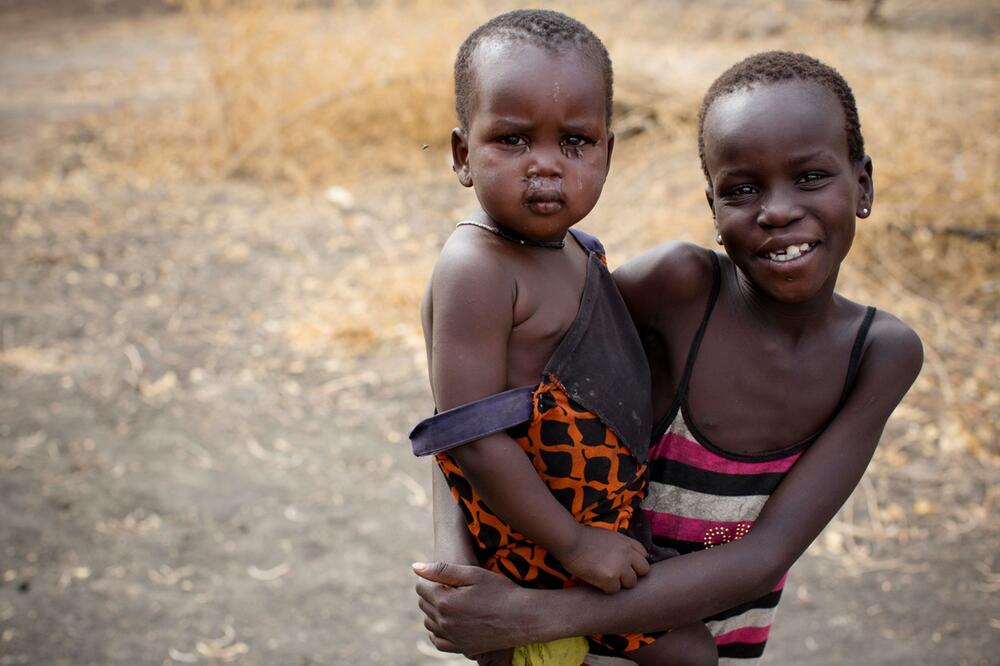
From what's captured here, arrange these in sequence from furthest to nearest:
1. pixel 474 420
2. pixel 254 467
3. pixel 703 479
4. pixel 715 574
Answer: pixel 254 467 < pixel 703 479 < pixel 715 574 < pixel 474 420

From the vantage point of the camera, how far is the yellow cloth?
1.46 m

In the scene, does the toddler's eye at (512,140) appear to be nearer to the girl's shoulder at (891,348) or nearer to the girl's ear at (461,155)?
the girl's ear at (461,155)

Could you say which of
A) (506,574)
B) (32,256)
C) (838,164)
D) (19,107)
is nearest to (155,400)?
(32,256)

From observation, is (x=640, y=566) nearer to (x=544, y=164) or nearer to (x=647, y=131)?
(x=544, y=164)

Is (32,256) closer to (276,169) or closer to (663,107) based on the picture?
(276,169)

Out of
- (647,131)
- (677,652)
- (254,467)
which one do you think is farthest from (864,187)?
(647,131)

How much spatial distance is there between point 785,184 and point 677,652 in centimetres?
72

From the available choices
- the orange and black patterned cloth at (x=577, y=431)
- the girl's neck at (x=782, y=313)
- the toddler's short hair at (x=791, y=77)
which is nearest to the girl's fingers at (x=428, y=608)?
the orange and black patterned cloth at (x=577, y=431)

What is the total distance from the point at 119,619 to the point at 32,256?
339 centimetres

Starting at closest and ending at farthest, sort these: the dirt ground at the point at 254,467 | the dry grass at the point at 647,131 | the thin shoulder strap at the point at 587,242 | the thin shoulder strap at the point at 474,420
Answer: the thin shoulder strap at the point at 474,420 < the thin shoulder strap at the point at 587,242 < the dirt ground at the point at 254,467 < the dry grass at the point at 647,131

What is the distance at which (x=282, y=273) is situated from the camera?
18.1 feet

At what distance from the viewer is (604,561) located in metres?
1.39

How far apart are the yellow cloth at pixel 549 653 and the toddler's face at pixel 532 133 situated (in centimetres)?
61

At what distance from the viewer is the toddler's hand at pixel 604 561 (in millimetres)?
1383
